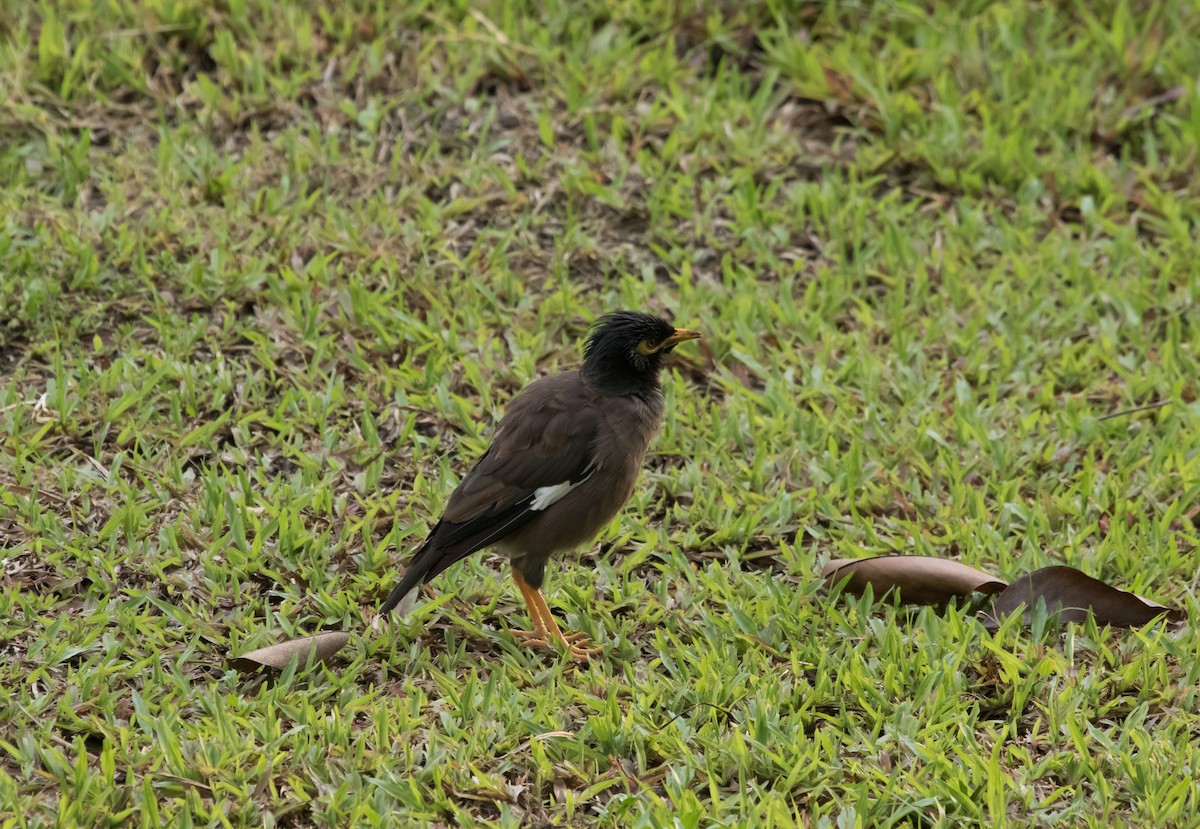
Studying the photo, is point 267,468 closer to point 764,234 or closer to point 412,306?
point 412,306

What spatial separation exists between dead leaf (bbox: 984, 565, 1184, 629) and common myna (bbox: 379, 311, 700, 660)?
56.6 inches

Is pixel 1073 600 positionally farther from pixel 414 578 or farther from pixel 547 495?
pixel 414 578

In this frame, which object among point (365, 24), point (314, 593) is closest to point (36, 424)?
point (314, 593)

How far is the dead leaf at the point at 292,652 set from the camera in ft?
16.9

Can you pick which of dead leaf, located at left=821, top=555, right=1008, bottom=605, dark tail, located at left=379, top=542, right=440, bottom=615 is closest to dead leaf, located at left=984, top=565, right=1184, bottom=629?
dead leaf, located at left=821, top=555, right=1008, bottom=605

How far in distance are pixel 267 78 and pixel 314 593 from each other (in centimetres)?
354

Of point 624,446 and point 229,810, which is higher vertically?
point 624,446

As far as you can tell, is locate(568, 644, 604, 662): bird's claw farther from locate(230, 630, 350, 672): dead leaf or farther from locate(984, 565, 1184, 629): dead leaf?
locate(984, 565, 1184, 629): dead leaf

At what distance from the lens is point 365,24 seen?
27.4ft

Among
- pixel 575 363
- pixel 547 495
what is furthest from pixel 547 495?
pixel 575 363

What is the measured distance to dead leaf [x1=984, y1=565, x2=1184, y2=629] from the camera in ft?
17.8

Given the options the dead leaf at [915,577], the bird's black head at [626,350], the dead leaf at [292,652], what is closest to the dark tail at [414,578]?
the dead leaf at [292,652]

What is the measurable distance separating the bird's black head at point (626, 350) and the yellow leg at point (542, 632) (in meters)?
0.81

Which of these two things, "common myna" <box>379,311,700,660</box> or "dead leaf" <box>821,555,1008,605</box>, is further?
"dead leaf" <box>821,555,1008,605</box>
